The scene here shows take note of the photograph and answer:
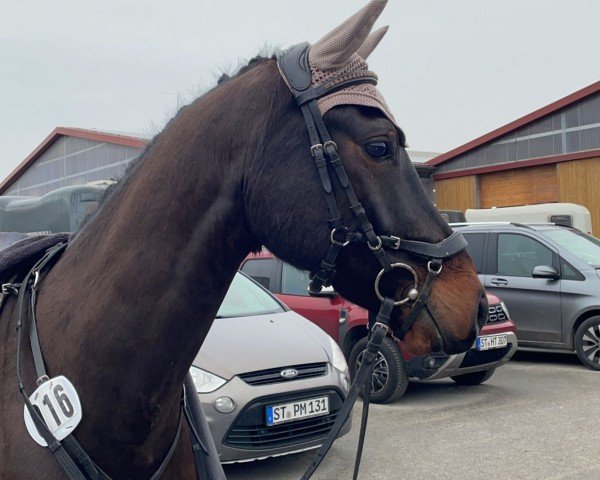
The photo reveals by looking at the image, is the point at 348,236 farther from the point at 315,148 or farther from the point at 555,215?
the point at 555,215

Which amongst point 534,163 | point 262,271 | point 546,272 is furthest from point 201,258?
point 534,163

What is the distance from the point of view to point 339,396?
5273 mm

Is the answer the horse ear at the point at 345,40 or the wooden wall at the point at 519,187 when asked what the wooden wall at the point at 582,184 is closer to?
the wooden wall at the point at 519,187

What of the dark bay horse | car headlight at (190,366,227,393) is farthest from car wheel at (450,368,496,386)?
the dark bay horse

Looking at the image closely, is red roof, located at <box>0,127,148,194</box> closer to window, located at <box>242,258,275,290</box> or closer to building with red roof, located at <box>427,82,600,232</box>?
building with red roof, located at <box>427,82,600,232</box>

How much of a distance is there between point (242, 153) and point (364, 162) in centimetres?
36

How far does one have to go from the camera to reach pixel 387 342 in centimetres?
727

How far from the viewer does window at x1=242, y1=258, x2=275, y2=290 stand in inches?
340

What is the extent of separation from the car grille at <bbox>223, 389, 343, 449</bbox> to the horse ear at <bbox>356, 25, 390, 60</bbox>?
3.37 m

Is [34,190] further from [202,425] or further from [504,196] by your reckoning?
[202,425]

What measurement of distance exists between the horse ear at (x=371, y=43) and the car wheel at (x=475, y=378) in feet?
22.8

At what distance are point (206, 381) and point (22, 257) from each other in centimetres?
287

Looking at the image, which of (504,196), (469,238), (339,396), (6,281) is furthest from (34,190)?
(6,281)

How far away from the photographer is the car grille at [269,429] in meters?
4.80
